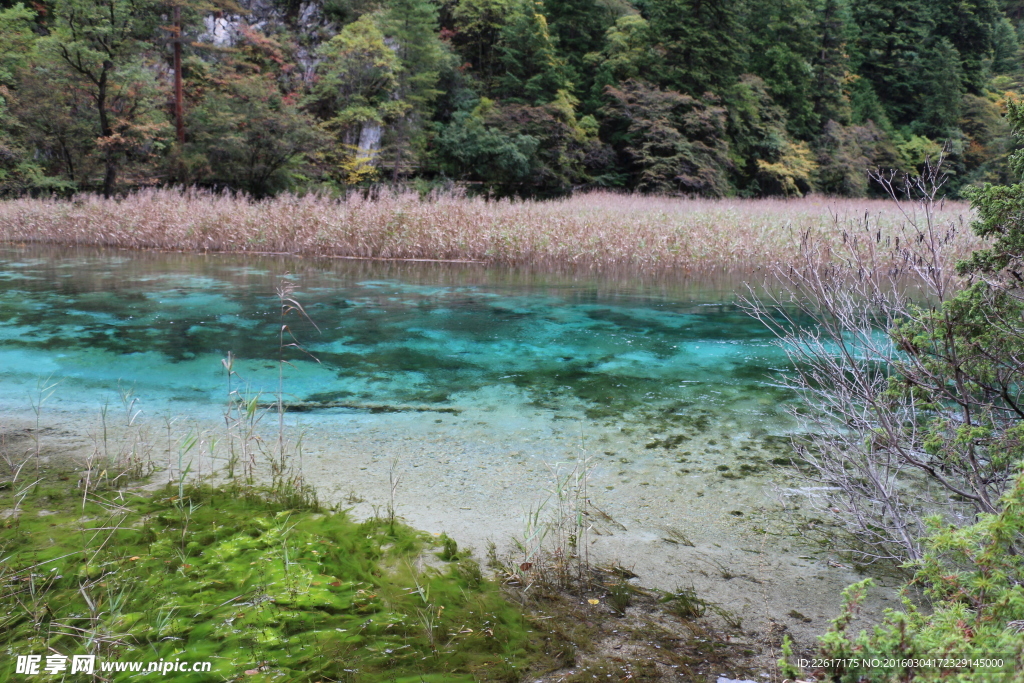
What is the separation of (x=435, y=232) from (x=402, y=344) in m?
5.97

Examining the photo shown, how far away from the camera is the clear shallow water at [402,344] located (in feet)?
15.6

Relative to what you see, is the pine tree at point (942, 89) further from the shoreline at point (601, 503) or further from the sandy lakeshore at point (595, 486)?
the shoreline at point (601, 503)

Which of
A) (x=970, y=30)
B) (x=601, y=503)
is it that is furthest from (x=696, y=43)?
(x=601, y=503)

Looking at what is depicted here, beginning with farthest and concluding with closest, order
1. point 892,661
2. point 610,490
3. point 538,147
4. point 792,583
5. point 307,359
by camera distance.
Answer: point 538,147, point 307,359, point 610,490, point 792,583, point 892,661

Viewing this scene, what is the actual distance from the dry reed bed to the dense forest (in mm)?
5058

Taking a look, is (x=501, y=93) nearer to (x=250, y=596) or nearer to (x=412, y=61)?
(x=412, y=61)

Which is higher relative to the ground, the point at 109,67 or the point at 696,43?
the point at 696,43

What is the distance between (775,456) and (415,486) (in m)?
2.00

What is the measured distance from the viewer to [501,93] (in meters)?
26.3

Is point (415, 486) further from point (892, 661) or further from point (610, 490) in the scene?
point (892, 661)

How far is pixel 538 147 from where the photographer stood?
24.6 m

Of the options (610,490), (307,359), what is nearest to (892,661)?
(610,490)

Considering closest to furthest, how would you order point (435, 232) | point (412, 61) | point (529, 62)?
point (435, 232), point (412, 61), point (529, 62)

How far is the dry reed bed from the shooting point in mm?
11719
